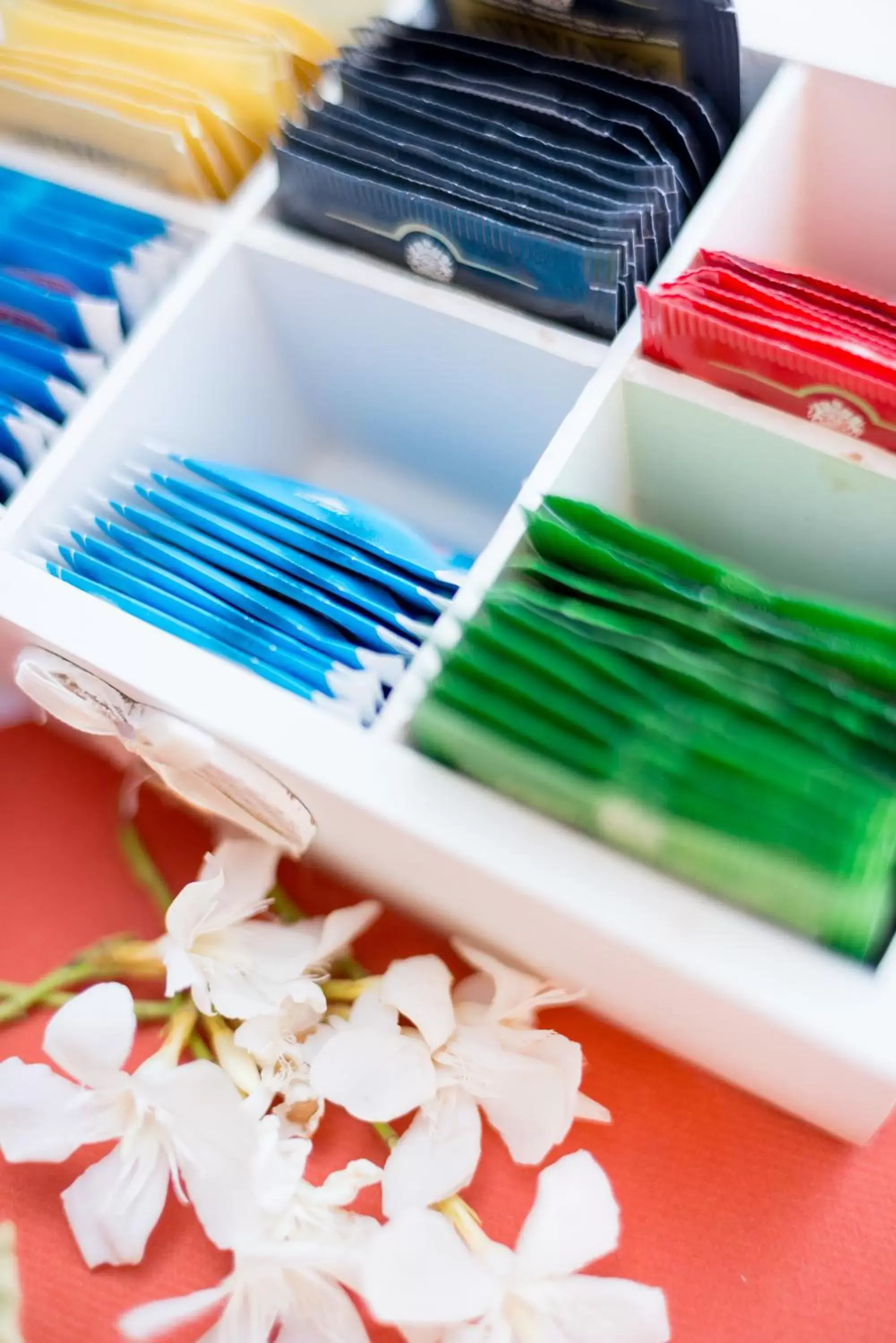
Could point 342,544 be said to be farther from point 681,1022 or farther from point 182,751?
point 681,1022

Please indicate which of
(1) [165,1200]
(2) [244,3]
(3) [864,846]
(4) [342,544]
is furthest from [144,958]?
(2) [244,3]

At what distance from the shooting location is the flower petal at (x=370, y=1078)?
23.0 inches

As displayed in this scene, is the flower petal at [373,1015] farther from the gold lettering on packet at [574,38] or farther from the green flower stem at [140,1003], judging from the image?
the gold lettering on packet at [574,38]

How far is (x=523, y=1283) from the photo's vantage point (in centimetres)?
54

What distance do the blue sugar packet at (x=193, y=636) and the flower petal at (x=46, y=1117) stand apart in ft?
0.73

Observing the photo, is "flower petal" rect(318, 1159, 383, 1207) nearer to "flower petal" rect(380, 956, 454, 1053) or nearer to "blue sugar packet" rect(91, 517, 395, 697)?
"flower petal" rect(380, 956, 454, 1053)

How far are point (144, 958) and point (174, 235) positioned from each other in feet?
1.38

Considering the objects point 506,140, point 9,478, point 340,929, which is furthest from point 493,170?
point 340,929

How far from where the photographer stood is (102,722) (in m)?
0.61

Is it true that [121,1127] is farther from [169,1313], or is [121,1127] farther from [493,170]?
[493,170]

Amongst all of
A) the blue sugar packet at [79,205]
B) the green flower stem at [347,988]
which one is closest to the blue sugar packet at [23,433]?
the blue sugar packet at [79,205]

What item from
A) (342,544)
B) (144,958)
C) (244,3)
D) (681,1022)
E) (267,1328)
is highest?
(244,3)

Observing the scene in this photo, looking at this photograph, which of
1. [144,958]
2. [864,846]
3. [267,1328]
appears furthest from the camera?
[144,958]

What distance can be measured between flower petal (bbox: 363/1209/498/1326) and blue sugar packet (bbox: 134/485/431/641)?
270mm
